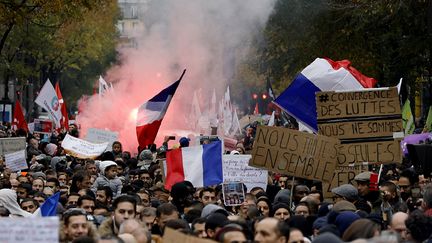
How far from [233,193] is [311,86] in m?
3.41

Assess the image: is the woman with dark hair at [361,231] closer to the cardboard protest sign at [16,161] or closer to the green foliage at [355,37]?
the cardboard protest sign at [16,161]

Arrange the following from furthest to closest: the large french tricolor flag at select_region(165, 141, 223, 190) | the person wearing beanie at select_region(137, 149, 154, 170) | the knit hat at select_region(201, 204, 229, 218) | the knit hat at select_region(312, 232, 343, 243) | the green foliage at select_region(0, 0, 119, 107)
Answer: the green foliage at select_region(0, 0, 119, 107), the person wearing beanie at select_region(137, 149, 154, 170), the large french tricolor flag at select_region(165, 141, 223, 190), the knit hat at select_region(201, 204, 229, 218), the knit hat at select_region(312, 232, 343, 243)

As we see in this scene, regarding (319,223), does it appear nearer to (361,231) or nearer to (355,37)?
(361,231)

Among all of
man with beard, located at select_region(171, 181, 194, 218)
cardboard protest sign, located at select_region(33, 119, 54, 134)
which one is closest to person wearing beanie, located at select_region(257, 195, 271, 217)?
man with beard, located at select_region(171, 181, 194, 218)

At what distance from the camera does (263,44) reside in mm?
46844

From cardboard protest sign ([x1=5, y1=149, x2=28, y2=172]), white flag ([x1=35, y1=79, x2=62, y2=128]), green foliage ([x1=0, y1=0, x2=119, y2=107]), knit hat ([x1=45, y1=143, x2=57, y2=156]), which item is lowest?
cardboard protest sign ([x1=5, y1=149, x2=28, y2=172])

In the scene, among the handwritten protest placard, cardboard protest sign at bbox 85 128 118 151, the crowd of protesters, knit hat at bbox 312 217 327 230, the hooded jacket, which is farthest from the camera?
cardboard protest sign at bbox 85 128 118 151

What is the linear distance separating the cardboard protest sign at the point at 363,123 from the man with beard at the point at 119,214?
4643 mm

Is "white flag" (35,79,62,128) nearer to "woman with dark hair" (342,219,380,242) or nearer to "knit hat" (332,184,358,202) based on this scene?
"knit hat" (332,184,358,202)

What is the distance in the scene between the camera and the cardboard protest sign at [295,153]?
1599cm

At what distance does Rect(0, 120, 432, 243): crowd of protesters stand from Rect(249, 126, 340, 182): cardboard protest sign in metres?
0.24

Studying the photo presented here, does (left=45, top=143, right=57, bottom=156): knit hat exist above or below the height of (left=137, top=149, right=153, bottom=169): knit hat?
above

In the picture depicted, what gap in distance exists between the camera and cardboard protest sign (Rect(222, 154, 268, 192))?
58.9 ft

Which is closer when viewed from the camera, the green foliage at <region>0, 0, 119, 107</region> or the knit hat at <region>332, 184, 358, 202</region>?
the knit hat at <region>332, 184, 358, 202</region>
